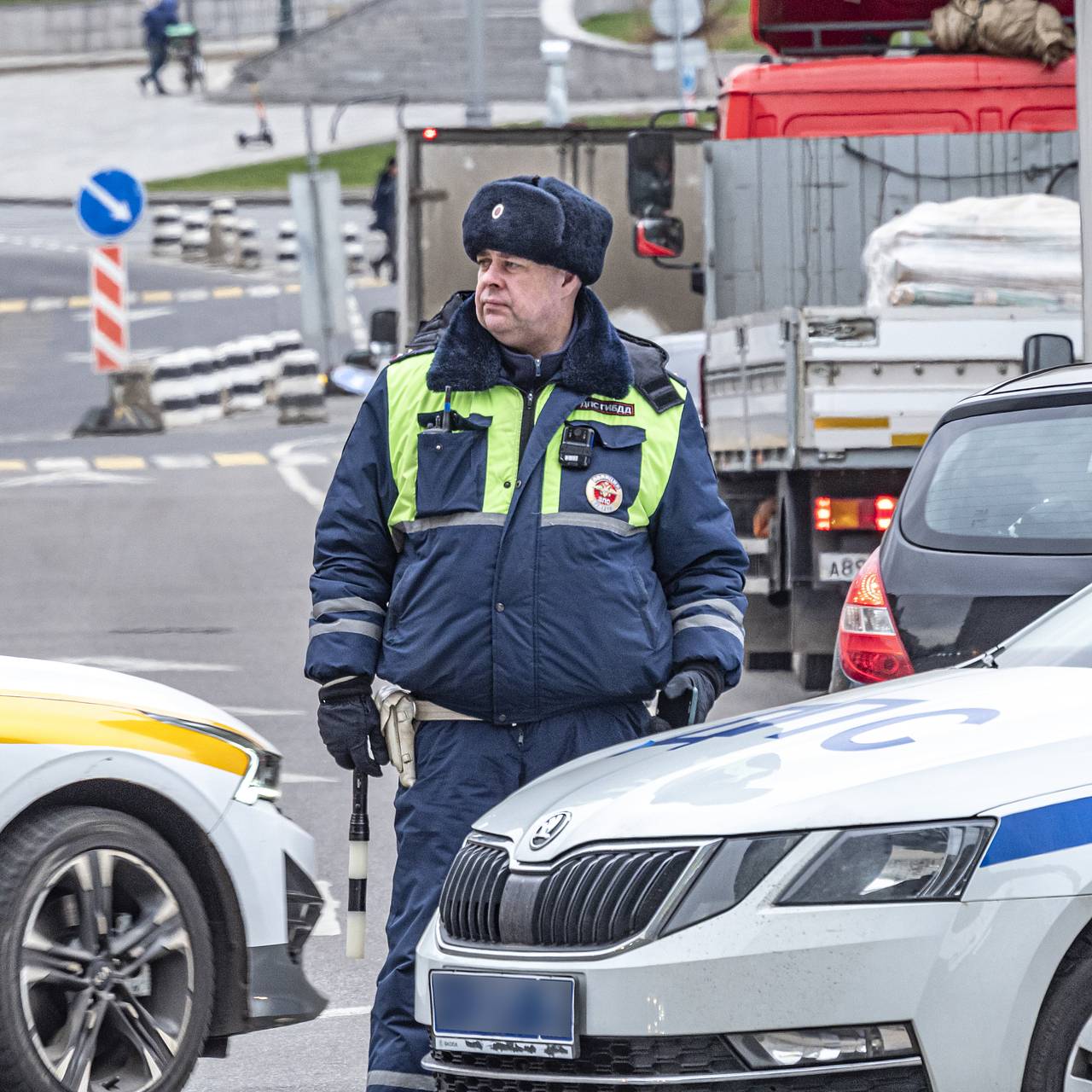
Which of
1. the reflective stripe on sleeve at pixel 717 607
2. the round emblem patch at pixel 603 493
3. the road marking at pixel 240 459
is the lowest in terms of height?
the road marking at pixel 240 459

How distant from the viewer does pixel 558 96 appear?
3139 cm

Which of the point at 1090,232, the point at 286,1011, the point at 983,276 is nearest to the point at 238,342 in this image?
the point at 983,276

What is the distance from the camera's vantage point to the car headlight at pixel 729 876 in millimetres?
3922

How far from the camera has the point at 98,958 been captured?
498cm

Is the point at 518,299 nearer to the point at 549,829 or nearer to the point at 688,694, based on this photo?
the point at 688,694

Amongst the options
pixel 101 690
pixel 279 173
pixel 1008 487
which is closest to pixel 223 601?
pixel 1008 487

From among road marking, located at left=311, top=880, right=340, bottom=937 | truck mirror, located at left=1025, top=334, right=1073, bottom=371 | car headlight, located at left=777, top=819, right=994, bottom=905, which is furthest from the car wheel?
truck mirror, located at left=1025, top=334, right=1073, bottom=371

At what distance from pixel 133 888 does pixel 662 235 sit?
942 centimetres

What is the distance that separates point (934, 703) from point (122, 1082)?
180 cm

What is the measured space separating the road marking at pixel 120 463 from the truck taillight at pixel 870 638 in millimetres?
14660

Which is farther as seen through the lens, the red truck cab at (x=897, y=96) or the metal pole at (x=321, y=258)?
the metal pole at (x=321, y=258)

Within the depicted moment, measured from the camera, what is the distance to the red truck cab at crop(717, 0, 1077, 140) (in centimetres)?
1388

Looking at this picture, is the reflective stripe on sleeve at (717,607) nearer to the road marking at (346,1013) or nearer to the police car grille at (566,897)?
the police car grille at (566,897)

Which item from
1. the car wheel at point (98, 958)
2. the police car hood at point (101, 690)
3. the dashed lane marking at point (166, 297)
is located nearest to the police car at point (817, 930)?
the car wheel at point (98, 958)
